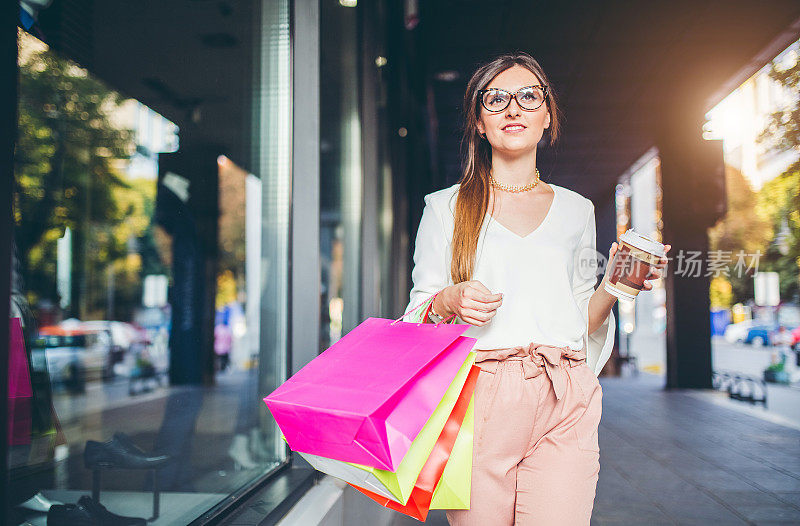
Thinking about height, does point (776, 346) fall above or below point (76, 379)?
above

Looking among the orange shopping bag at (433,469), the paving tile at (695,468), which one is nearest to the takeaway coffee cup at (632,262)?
the orange shopping bag at (433,469)

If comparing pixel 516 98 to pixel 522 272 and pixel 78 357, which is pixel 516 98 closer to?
pixel 522 272

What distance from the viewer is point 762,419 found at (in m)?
6.22

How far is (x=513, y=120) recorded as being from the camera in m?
1.40

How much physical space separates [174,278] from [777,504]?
653cm

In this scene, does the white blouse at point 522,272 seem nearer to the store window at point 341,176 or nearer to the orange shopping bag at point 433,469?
the orange shopping bag at point 433,469

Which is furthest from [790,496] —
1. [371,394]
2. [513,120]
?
[371,394]

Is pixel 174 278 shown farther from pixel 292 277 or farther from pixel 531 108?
pixel 531 108

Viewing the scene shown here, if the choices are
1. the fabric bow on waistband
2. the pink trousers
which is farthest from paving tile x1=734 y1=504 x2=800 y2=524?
the fabric bow on waistband

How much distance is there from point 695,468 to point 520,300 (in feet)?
12.7

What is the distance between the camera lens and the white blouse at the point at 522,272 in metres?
1.34

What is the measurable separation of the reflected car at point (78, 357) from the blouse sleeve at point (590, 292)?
739 centimetres

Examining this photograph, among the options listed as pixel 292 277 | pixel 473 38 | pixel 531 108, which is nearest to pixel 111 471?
pixel 292 277

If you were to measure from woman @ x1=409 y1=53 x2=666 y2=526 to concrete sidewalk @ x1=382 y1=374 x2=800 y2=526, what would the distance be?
1.17 m
